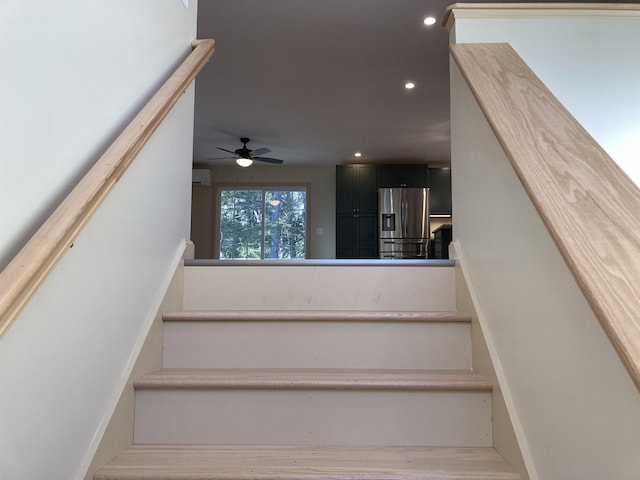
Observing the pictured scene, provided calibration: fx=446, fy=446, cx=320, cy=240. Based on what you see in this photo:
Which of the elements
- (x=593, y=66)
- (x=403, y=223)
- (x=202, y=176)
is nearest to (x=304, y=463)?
(x=593, y=66)

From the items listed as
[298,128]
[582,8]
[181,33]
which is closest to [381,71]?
[298,128]

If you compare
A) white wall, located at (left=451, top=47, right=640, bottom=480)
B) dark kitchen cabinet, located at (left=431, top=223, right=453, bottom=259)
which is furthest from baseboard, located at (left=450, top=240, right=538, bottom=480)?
dark kitchen cabinet, located at (left=431, top=223, right=453, bottom=259)

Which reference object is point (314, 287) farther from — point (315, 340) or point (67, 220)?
point (67, 220)

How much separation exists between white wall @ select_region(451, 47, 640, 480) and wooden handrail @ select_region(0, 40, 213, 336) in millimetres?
955

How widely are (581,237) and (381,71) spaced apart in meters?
3.86

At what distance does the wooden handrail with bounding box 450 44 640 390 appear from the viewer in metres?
0.68

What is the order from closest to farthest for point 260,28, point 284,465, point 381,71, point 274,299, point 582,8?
point 284,465 < point 274,299 < point 582,8 < point 260,28 < point 381,71

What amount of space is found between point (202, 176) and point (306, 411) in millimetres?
6842

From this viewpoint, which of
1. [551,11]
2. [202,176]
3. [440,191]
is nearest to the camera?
[551,11]

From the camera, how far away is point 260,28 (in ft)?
11.7

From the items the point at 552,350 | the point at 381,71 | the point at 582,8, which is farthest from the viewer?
the point at 381,71

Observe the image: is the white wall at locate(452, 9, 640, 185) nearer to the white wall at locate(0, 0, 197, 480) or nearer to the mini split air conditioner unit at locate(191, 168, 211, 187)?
the white wall at locate(0, 0, 197, 480)

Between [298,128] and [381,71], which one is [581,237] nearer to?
[381,71]

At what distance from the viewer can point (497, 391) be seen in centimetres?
121
